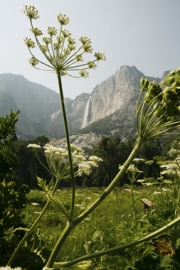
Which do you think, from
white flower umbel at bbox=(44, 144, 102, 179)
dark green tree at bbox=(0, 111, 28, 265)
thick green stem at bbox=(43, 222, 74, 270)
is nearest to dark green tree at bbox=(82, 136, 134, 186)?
white flower umbel at bbox=(44, 144, 102, 179)

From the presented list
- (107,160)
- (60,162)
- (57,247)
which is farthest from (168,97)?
(107,160)

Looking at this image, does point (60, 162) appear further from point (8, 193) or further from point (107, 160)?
point (107, 160)

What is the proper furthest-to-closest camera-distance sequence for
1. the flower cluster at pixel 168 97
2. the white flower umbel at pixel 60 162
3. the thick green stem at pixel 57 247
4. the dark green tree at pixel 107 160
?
the dark green tree at pixel 107 160 < the white flower umbel at pixel 60 162 < the flower cluster at pixel 168 97 < the thick green stem at pixel 57 247

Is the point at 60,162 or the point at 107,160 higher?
the point at 60,162

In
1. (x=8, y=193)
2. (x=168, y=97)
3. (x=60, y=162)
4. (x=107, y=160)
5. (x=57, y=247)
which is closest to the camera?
(x=57, y=247)

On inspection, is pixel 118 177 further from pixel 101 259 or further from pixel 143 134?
pixel 101 259

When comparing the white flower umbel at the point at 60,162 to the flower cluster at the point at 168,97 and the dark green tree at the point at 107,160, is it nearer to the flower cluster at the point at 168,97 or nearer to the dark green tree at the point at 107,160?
the flower cluster at the point at 168,97

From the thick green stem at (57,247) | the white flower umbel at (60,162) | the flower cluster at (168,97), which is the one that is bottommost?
the thick green stem at (57,247)

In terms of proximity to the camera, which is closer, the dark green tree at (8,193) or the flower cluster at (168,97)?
the flower cluster at (168,97)

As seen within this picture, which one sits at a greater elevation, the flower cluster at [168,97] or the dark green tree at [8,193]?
the flower cluster at [168,97]

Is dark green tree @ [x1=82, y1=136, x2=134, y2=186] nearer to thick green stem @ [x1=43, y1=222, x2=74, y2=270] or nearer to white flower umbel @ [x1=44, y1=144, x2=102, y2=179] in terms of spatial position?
white flower umbel @ [x1=44, y1=144, x2=102, y2=179]

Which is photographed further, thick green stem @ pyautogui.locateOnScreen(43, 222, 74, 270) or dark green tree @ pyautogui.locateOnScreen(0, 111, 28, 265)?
dark green tree @ pyautogui.locateOnScreen(0, 111, 28, 265)

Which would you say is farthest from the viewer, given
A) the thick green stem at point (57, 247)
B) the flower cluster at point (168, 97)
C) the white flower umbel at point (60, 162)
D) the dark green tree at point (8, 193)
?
the white flower umbel at point (60, 162)

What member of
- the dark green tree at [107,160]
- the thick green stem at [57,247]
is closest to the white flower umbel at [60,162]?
the thick green stem at [57,247]
